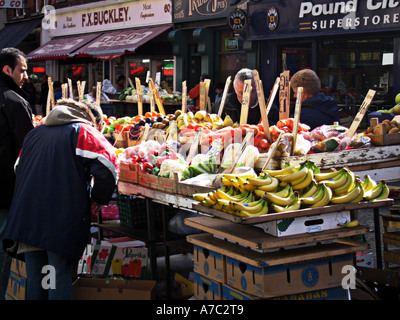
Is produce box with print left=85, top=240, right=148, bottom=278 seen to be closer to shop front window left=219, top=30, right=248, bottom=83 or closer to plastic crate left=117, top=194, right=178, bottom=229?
plastic crate left=117, top=194, right=178, bottom=229

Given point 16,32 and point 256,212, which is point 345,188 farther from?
point 16,32

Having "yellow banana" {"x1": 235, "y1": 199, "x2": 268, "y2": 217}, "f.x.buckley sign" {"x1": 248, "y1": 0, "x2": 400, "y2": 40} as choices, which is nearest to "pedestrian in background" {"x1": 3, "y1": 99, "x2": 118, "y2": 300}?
"yellow banana" {"x1": 235, "y1": 199, "x2": 268, "y2": 217}

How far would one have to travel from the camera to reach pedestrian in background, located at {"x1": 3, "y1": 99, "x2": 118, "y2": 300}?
12.8 feet

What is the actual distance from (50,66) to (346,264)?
22.1 meters

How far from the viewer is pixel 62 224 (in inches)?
154

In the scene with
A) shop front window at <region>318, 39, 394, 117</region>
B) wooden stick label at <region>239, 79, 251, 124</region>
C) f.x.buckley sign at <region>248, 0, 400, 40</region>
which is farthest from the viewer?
shop front window at <region>318, 39, 394, 117</region>

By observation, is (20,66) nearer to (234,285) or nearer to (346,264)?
(234,285)

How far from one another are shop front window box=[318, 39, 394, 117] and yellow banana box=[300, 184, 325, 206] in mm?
7860

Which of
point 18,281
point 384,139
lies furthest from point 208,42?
point 18,281

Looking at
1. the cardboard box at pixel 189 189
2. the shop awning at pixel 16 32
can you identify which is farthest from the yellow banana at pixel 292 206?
the shop awning at pixel 16 32
